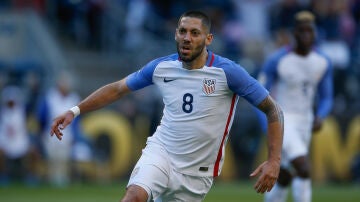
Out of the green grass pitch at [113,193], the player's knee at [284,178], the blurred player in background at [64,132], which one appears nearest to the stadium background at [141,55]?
the blurred player in background at [64,132]

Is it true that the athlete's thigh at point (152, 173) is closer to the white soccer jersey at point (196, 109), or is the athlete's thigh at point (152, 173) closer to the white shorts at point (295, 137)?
the white soccer jersey at point (196, 109)

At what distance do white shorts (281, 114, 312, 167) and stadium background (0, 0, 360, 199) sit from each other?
277 inches

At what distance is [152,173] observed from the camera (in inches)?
360

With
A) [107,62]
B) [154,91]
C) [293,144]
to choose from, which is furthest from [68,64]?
[293,144]

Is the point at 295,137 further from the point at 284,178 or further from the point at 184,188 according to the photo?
the point at 184,188

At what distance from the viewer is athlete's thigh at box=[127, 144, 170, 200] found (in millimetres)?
9062

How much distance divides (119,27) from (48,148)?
547 cm

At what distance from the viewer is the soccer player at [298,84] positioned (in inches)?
512

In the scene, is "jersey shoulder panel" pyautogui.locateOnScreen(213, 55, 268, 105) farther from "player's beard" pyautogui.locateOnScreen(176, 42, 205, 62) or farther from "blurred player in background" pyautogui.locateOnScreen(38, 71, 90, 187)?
"blurred player in background" pyautogui.locateOnScreen(38, 71, 90, 187)

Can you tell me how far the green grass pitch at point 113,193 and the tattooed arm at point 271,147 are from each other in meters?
7.41

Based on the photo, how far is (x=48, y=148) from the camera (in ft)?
68.5

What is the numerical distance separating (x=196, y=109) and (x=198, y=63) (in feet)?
1.45

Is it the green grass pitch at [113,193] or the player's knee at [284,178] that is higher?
the player's knee at [284,178]

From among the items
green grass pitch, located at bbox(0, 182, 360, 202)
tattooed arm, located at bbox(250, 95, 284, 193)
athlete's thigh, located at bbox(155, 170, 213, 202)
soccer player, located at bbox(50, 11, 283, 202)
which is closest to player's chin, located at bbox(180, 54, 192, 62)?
soccer player, located at bbox(50, 11, 283, 202)
